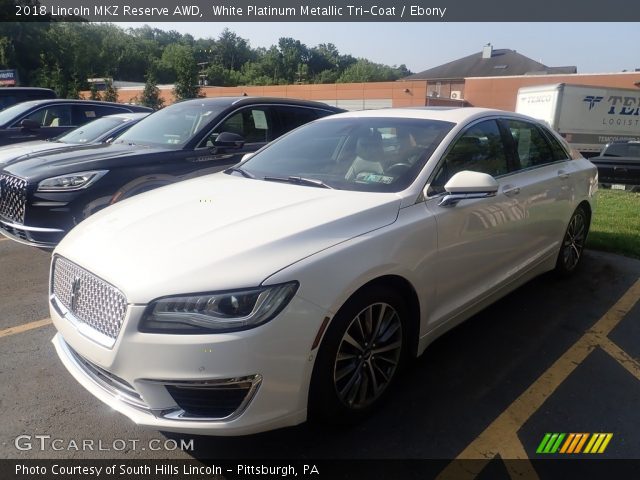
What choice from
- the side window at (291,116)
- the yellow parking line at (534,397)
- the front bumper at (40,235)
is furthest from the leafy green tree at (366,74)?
the yellow parking line at (534,397)

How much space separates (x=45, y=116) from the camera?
8.94 metres

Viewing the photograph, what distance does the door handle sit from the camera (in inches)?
137

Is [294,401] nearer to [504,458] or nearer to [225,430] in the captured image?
[225,430]

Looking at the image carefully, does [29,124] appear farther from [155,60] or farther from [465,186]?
[155,60]

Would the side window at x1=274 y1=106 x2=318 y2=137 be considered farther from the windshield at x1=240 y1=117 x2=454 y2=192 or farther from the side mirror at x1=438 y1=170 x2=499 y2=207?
the side mirror at x1=438 y1=170 x2=499 y2=207

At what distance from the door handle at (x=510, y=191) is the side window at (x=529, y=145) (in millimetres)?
391

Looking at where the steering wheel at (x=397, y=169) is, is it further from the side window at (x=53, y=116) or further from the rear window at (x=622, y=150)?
the rear window at (x=622, y=150)

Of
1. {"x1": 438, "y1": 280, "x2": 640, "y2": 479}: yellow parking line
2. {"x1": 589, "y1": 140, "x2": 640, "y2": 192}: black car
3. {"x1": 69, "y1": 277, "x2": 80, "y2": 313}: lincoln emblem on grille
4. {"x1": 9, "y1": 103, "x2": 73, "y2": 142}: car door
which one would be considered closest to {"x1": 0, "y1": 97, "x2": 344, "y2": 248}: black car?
{"x1": 69, "y1": 277, "x2": 80, "y2": 313}: lincoln emblem on grille

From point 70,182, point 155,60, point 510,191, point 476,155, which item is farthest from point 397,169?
point 155,60

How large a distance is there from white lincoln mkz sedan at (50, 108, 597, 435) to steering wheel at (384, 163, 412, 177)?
0.01 metres

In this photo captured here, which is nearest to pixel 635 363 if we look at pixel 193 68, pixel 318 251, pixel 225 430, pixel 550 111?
pixel 318 251

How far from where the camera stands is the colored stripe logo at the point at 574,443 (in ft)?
8.13

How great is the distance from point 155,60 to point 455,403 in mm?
102071

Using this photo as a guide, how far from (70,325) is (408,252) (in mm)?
1757
